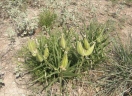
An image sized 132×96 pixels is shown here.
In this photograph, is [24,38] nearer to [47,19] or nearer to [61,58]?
[47,19]

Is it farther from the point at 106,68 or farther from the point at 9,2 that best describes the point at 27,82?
the point at 9,2

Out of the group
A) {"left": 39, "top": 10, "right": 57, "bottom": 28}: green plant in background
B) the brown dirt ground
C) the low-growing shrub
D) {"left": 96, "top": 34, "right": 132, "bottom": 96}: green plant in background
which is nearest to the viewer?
the low-growing shrub

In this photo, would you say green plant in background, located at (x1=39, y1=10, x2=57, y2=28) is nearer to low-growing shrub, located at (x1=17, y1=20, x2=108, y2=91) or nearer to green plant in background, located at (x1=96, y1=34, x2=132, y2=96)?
low-growing shrub, located at (x1=17, y1=20, x2=108, y2=91)

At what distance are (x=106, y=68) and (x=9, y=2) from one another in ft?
7.23

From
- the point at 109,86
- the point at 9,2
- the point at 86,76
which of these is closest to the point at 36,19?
the point at 9,2

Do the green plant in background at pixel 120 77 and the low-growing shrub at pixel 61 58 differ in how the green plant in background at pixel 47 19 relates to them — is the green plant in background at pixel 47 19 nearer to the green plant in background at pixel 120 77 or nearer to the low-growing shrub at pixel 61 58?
the low-growing shrub at pixel 61 58

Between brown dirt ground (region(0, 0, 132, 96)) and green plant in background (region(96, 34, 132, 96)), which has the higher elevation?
brown dirt ground (region(0, 0, 132, 96))

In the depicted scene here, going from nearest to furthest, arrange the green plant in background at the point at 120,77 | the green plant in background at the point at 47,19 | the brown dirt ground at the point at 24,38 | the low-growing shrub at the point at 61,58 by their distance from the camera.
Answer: the low-growing shrub at the point at 61,58 → the green plant in background at the point at 120,77 → the brown dirt ground at the point at 24,38 → the green plant in background at the point at 47,19

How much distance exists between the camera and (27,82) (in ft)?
9.98

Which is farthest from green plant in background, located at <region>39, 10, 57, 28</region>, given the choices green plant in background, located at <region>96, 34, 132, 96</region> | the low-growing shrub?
green plant in background, located at <region>96, 34, 132, 96</region>

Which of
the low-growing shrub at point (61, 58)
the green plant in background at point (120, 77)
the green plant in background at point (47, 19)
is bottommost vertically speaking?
the green plant in background at point (120, 77)

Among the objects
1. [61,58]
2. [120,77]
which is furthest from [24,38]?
[120,77]

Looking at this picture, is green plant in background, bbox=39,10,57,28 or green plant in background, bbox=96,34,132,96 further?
green plant in background, bbox=39,10,57,28

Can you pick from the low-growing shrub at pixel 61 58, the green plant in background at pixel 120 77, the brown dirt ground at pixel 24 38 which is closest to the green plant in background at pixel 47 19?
the brown dirt ground at pixel 24 38
